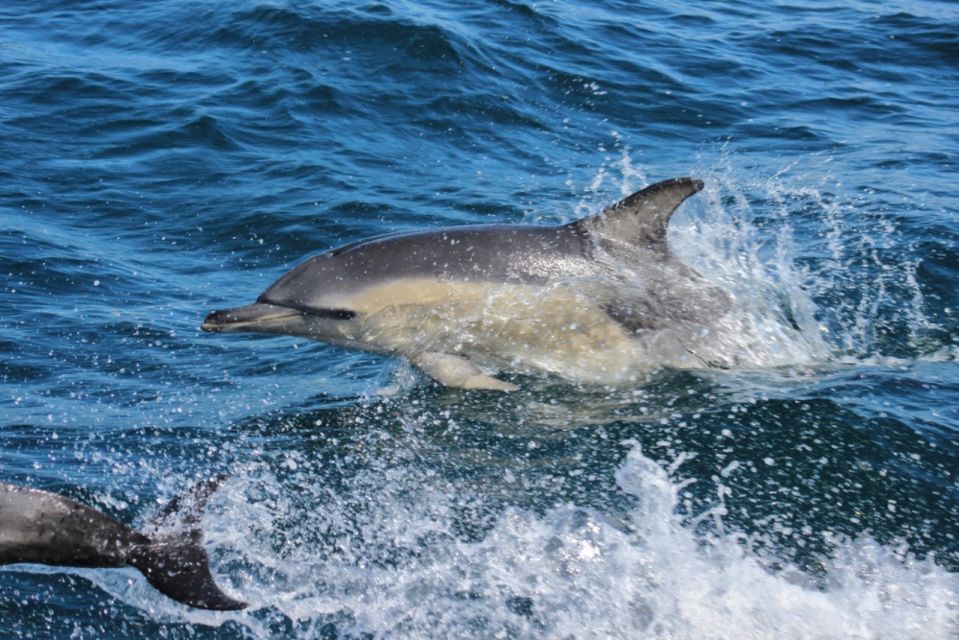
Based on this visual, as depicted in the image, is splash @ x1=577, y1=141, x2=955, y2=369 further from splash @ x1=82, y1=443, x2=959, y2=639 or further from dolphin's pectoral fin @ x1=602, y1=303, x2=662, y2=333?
splash @ x1=82, y1=443, x2=959, y2=639

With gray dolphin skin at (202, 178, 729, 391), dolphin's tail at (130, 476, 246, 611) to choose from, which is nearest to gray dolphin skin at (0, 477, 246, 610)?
dolphin's tail at (130, 476, 246, 611)

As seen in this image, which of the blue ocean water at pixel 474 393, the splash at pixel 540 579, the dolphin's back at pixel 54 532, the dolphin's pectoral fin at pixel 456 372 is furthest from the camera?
the dolphin's pectoral fin at pixel 456 372

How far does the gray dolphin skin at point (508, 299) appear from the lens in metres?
7.58

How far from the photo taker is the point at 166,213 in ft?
38.9

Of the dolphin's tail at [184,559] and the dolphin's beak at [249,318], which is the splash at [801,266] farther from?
the dolphin's tail at [184,559]

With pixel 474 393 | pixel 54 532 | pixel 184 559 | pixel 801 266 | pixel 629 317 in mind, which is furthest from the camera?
pixel 801 266

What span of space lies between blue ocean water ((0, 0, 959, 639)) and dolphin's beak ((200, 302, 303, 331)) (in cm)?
56

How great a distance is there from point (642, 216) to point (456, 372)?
1.60 m

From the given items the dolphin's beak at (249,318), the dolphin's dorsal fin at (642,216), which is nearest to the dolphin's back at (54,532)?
the dolphin's beak at (249,318)

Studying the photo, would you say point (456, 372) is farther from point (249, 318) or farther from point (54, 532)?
point (54, 532)

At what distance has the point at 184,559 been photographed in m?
4.89

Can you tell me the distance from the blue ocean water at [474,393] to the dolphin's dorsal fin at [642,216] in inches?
36.1

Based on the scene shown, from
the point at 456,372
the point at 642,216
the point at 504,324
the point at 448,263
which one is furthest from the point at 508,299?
the point at 642,216

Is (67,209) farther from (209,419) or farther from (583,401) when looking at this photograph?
(583,401)
